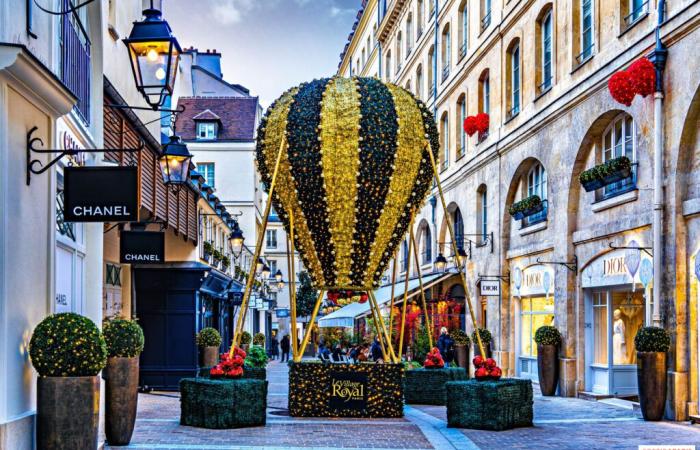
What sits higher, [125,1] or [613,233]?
[125,1]

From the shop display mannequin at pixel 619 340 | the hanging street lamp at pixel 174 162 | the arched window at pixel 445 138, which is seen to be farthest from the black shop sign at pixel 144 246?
the arched window at pixel 445 138

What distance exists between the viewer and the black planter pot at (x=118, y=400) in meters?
11.2

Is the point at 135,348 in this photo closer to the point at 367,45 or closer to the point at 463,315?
the point at 463,315

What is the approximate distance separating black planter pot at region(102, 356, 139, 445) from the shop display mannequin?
11.8 meters

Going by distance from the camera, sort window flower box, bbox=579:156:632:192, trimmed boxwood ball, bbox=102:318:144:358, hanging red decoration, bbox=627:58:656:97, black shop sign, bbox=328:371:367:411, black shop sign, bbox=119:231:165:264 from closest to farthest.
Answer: trimmed boxwood ball, bbox=102:318:144:358 → black shop sign, bbox=328:371:367:411 → hanging red decoration, bbox=627:58:656:97 → black shop sign, bbox=119:231:165:264 → window flower box, bbox=579:156:632:192

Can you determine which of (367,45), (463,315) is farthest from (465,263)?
(367,45)

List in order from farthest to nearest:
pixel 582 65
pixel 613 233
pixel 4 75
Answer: pixel 582 65 < pixel 613 233 < pixel 4 75

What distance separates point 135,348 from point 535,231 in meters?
14.9

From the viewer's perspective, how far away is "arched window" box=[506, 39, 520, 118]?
27.0 m

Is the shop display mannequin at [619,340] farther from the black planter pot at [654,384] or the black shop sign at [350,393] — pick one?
the black shop sign at [350,393]

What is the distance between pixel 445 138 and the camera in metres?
37.1

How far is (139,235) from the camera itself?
1684 centimetres

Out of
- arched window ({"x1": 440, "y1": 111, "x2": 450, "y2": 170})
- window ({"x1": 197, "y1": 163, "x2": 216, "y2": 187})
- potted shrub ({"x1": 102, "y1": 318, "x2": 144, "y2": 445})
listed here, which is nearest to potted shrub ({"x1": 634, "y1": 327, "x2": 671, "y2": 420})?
potted shrub ({"x1": 102, "y1": 318, "x2": 144, "y2": 445})

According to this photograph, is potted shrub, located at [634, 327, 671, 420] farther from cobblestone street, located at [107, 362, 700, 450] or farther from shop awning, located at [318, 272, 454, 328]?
shop awning, located at [318, 272, 454, 328]
